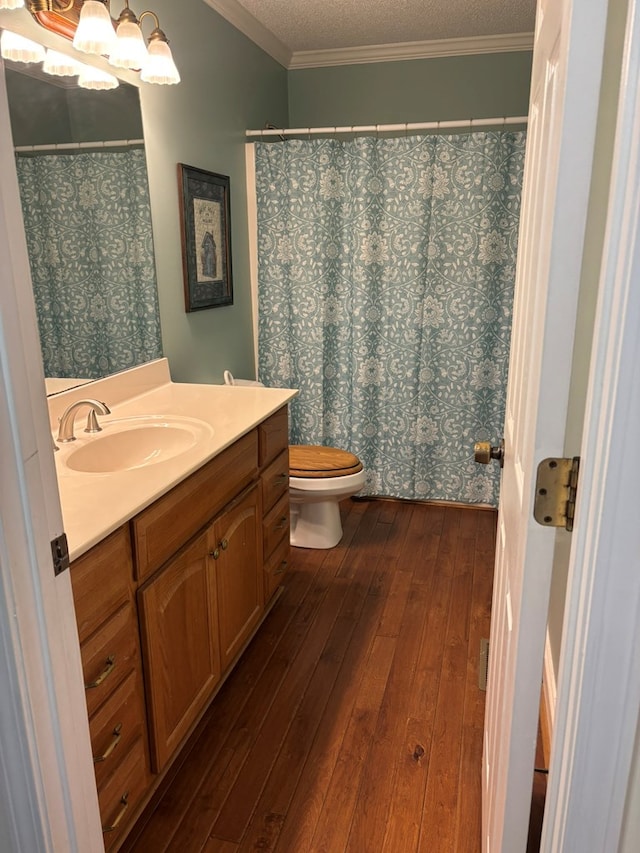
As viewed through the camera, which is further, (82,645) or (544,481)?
(82,645)

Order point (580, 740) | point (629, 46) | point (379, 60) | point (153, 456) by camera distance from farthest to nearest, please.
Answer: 1. point (379, 60)
2. point (153, 456)
3. point (580, 740)
4. point (629, 46)

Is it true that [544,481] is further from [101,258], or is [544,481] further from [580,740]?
[101,258]

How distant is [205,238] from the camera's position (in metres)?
2.81

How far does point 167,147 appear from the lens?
2.45 metres

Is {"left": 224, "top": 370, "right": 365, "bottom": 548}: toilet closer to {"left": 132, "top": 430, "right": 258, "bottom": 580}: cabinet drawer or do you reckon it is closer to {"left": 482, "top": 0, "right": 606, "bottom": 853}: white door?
{"left": 132, "top": 430, "right": 258, "bottom": 580}: cabinet drawer

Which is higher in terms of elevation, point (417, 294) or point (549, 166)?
point (549, 166)

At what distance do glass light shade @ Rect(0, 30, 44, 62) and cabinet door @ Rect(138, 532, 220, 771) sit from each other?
1359 millimetres

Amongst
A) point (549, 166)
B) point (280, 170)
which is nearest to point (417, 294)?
point (280, 170)

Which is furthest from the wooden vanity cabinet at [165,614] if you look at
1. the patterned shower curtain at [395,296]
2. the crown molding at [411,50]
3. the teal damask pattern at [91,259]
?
the crown molding at [411,50]

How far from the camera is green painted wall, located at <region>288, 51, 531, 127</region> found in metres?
3.49

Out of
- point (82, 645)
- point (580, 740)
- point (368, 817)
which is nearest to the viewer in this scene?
point (580, 740)

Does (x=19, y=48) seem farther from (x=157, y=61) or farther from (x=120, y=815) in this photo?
(x=120, y=815)

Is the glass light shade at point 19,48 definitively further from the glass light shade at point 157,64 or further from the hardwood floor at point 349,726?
the hardwood floor at point 349,726

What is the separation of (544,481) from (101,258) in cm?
181
